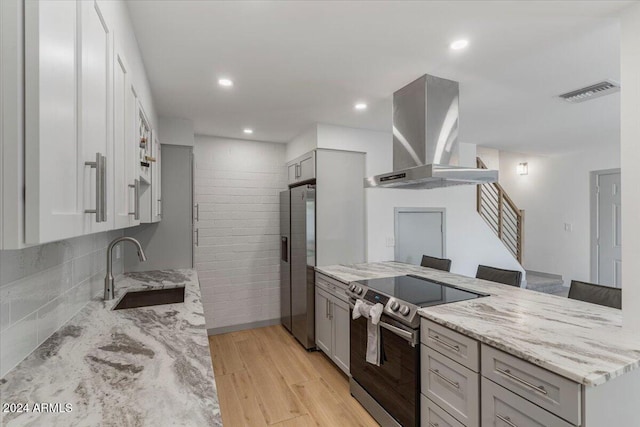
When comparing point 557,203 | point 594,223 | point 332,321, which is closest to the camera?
point 332,321

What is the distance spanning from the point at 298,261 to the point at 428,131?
2063 mm

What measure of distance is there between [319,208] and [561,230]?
4.69m

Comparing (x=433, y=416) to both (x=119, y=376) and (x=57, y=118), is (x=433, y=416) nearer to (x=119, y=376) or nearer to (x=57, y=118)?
(x=119, y=376)

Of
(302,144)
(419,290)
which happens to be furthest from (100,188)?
(302,144)

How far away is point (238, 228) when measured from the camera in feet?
13.0

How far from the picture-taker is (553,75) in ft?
7.33

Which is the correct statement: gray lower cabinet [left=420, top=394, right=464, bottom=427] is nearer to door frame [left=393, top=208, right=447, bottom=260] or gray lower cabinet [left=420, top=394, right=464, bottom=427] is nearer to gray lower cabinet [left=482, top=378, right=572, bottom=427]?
gray lower cabinet [left=482, top=378, right=572, bottom=427]

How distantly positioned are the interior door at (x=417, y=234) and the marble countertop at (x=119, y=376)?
2734 mm

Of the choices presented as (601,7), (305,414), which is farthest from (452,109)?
(305,414)

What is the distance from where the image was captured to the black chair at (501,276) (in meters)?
2.44

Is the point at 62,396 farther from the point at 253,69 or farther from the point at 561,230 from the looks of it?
the point at 561,230

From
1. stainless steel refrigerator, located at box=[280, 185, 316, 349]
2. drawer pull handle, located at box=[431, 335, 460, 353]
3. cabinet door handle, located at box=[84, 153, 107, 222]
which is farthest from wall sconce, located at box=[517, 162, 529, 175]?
cabinet door handle, located at box=[84, 153, 107, 222]

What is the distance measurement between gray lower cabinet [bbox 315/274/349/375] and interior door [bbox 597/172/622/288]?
15.4 feet

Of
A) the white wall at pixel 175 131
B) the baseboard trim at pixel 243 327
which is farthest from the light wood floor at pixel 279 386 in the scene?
the white wall at pixel 175 131
